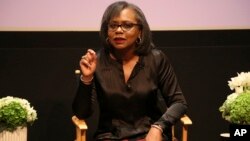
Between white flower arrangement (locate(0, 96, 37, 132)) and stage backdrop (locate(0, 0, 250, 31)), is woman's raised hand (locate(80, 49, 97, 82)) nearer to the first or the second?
white flower arrangement (locate(0, 96, 37, 132))

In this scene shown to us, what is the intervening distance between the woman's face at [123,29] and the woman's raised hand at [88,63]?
0.21 metres

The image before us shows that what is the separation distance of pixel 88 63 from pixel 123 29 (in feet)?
1.01

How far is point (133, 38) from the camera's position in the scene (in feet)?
9.16

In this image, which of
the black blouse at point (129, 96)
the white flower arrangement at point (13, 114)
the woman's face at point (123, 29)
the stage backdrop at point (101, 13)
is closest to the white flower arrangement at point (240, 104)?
the black blouse at point (129, 96)

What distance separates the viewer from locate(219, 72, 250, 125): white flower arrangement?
3.04 m

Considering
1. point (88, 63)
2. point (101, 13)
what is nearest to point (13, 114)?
point (88, 63)

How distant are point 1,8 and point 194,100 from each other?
64.9 inches

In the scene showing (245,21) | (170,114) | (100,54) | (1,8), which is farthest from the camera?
(245,21)

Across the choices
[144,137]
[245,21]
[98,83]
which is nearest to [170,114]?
[144,137]

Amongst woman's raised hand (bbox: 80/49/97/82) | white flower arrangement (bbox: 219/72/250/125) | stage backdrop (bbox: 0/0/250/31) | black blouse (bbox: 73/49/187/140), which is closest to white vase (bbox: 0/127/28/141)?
black blouse (bbox: 73/49/187/140)

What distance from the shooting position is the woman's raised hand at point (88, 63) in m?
2.59

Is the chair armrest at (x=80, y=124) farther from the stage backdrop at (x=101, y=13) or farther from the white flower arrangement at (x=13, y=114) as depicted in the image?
the stage backdrop at (x=101, y=13)

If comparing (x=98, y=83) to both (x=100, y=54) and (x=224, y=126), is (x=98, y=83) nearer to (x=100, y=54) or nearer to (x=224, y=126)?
(x=100, y=54)

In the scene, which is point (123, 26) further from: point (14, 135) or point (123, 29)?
point (14, 135)
